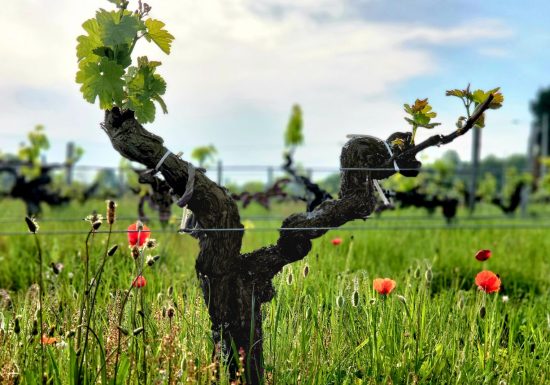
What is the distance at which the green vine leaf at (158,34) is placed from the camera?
239 cm

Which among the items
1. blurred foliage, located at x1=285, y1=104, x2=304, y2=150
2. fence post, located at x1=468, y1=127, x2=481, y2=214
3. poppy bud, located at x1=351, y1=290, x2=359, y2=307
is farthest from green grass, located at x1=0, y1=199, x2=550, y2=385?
blurred foliage, located at x1=285, y1=104, x2=304, y2=150

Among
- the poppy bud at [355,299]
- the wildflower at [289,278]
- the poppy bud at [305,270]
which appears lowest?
the poppy bud at [355,299]

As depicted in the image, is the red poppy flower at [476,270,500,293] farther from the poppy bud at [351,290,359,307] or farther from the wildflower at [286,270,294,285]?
the wildflower at [286,270,294,285]

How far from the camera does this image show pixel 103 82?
2318 millimetres

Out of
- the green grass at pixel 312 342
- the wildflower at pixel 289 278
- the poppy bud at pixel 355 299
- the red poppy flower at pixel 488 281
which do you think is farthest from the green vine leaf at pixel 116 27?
the red poppy flower at pixel 488 281

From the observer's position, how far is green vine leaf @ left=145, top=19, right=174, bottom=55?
2388 millimetres

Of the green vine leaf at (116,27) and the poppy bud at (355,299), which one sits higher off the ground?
the green vine leaf at (116,27)

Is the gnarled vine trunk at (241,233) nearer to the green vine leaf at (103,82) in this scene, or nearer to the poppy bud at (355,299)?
the green vine leaf at (103,82)

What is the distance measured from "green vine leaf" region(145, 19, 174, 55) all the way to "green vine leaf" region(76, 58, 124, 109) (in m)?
0.16

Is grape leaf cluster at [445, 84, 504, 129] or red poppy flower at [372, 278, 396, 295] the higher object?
grape leaf cluster at [445, 84, 504, 129]

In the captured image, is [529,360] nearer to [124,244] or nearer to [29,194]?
[124,244]

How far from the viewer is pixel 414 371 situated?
2559 millimetres

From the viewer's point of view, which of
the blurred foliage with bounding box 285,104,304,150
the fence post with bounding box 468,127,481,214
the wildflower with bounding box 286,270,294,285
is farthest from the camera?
the blurred foliage with bounding box 285,104,304,150

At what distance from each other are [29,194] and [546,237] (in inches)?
Answer: 273
